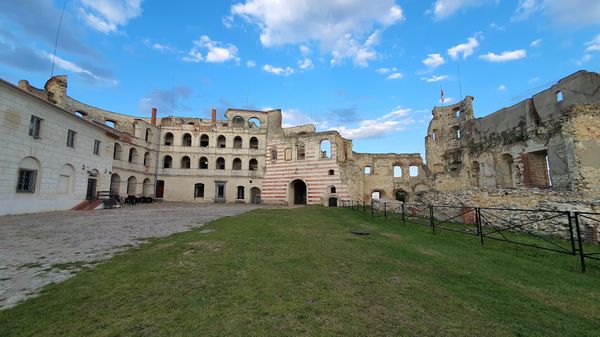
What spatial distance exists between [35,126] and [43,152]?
1.66 meters

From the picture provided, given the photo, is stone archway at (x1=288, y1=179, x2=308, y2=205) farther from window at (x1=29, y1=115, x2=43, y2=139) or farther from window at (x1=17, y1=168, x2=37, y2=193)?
window at (x1=29, y1=115, x2=43, y2=139)

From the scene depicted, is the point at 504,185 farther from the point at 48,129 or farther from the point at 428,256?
the point at 48,129

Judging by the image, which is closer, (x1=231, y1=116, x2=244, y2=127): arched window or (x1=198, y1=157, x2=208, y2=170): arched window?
(x1=198, y1=157, x2=208, y2=170): arched window

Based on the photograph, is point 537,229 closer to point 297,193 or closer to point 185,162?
point 297,193

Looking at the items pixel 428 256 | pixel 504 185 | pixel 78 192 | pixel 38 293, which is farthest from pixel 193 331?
pixel 504 185

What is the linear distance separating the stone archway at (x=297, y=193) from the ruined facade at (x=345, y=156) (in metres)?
0.14

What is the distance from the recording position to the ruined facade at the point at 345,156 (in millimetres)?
15070

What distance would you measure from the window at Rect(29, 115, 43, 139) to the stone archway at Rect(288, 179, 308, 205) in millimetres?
23322

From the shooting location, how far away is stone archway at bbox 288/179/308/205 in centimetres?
3319

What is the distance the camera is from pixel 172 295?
12.8 feet

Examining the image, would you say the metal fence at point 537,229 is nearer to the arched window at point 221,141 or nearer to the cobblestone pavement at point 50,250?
the cobblestone pavement at point 50,250

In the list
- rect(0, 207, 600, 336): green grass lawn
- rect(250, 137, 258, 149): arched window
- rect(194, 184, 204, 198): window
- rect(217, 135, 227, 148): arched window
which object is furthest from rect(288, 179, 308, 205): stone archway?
rect(0, 207, 600, 336): green grass lawn

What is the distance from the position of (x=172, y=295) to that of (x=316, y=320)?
91.3 inches

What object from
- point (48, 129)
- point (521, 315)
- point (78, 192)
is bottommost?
point (521, 315)
